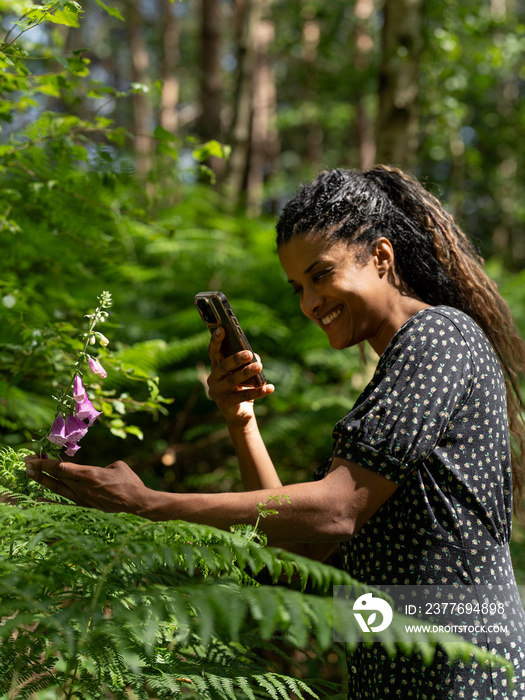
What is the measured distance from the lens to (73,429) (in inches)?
56.6

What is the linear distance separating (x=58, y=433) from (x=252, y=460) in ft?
2.09

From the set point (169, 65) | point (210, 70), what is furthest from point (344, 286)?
point (169, 65)

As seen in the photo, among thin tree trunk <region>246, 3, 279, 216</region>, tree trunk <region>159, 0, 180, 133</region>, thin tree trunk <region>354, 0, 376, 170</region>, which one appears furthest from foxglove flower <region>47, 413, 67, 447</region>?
tree trunk <region>159, 0, 180, 133</region>

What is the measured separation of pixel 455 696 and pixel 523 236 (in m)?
25.0

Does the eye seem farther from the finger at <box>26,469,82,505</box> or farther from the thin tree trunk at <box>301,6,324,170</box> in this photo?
the thin tree trunk at <box>301,6,324,170</box>

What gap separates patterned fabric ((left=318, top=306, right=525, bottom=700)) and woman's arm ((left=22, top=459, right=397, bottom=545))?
7cm

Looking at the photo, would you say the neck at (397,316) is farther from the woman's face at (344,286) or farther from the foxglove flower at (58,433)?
the foxglove flower at (58,433)

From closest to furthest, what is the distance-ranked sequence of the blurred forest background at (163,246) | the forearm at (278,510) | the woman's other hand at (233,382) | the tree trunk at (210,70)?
1. the forearm at (278,510)
2. the woman's other hand at (233,382)
3. the blurred forest background at (163,246)
4. the tree trunk at (210,70)

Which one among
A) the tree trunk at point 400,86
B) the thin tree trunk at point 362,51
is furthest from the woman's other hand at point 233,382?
the thin tree trunk at point 362,51

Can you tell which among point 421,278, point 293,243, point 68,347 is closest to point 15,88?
point 68,347

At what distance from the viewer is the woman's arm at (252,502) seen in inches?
51.9

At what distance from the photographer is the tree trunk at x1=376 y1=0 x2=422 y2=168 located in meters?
4.31

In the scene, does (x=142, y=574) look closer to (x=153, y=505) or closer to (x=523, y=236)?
(x=153, y=505)

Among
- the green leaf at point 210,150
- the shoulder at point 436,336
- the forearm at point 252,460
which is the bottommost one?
the forearm at point 252,460
